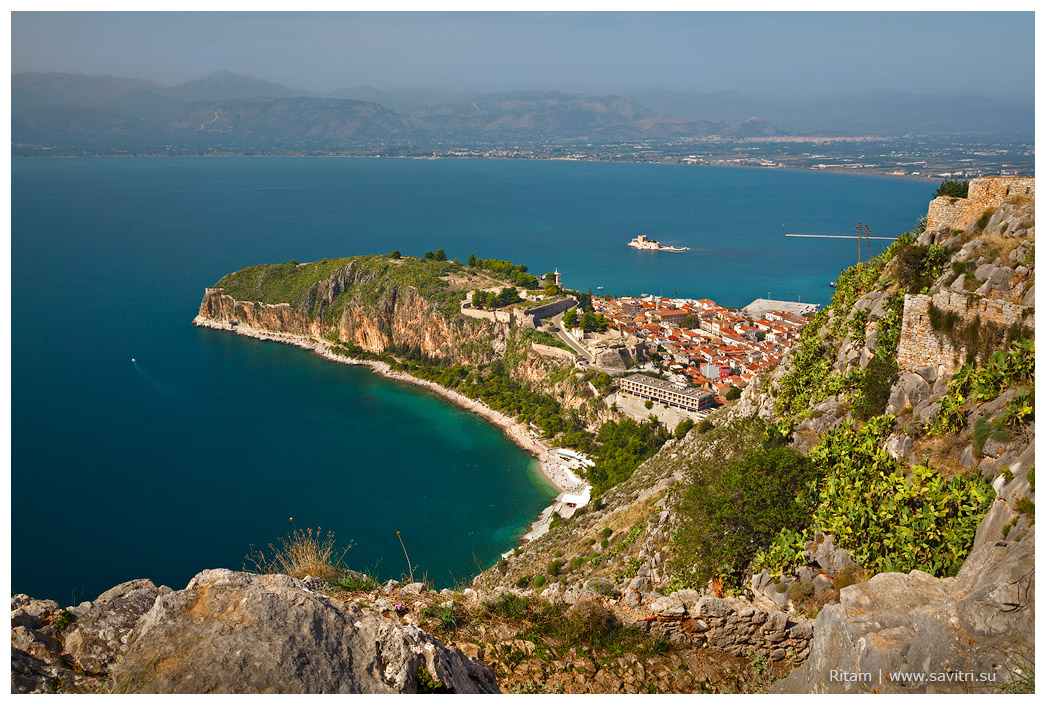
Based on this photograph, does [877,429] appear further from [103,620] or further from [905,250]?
[103,620]

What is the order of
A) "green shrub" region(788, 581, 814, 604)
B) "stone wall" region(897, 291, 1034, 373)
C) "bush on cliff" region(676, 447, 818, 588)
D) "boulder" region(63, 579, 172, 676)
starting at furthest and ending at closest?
"bush on cliff" region(676, 447, 818, 588) < "stone wall" region(897, 291, 1034, 373) < "green shrub" region(788, 581, 814, 604) < "boulder" region(63, 579, 172, 676)

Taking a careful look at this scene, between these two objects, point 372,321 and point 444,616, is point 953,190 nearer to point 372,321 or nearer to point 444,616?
point 444,616

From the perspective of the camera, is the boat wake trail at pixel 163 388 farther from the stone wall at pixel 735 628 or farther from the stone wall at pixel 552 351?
the stone wall at pixel 735 628

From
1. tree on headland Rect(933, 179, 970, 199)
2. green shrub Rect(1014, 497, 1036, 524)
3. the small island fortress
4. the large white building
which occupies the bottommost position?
the large white building

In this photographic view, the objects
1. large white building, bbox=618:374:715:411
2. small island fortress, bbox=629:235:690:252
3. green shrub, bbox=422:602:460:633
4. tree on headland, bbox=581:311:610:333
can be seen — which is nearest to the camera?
green shrub, bbox=422:602:460:633

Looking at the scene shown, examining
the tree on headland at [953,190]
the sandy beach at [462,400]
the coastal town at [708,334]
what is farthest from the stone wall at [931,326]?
the coastal town at [708,334]

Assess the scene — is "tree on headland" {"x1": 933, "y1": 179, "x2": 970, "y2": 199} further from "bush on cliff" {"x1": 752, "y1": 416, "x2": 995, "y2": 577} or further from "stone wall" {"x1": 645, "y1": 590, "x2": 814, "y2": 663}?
"stone wall" {"x1": 645, "y1": 590, "x2": 814, "y2": 663}

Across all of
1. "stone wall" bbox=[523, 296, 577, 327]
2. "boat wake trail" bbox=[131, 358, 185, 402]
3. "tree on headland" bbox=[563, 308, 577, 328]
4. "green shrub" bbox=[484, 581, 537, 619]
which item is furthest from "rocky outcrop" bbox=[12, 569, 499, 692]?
"boat wake trail" bbox=[131, 358, 185, 402]

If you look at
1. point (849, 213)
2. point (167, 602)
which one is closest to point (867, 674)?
point (167, 602)
